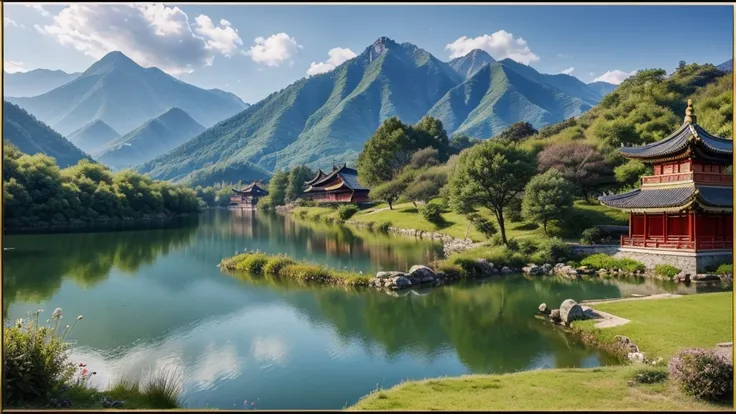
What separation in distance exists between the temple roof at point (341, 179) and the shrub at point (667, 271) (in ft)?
185

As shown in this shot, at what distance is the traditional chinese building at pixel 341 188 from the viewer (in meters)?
78.5

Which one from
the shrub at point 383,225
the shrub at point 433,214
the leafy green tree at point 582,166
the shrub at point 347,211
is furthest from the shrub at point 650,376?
the shrub at point 347,211

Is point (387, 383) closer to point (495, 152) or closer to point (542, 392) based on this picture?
point (542, 392)

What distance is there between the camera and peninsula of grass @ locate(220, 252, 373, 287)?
79.5 ft

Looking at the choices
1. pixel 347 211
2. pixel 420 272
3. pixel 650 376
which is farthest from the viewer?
pixel 347 211

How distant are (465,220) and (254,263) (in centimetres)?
2323

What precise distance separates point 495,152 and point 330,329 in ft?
68.3

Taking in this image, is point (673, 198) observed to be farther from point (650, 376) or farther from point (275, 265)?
point (275, 265)

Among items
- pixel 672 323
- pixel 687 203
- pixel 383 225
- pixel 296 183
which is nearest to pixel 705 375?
pixel 672 323

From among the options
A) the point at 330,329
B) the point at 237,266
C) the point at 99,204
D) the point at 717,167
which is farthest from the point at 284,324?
the point at 99,204

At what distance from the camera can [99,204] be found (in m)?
67.9

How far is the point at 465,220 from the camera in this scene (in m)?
44.5

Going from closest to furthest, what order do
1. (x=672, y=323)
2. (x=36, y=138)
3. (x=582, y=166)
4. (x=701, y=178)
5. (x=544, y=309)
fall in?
1. (x=672, y=323)
2. (x=544, y=309)
3. (x=701, y=178)
4. (x=582, y=166)
5. (x=36, y=138)

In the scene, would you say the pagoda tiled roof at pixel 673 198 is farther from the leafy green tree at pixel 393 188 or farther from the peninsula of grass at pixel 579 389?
the leafy green tree at pixel 393 188
